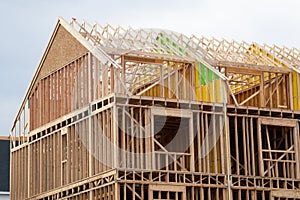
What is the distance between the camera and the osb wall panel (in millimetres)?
46934

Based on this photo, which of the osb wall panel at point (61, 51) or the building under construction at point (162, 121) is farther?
the osb wall panel at point (61, 51)

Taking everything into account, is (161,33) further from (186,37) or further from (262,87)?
(262,87)

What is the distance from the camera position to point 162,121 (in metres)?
45.0

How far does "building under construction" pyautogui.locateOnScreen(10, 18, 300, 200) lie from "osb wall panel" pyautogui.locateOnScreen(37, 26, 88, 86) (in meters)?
0.06

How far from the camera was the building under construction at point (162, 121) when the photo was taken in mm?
42250

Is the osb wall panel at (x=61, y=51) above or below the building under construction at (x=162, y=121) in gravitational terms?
above

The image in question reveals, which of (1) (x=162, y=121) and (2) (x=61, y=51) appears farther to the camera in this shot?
(2) (x=61, y=51)

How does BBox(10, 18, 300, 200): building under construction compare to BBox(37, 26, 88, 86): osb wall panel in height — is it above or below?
below

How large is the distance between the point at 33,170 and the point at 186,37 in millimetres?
12047

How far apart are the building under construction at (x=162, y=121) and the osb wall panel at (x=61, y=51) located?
59 mm

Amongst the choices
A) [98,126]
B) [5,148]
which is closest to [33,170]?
[98,126]

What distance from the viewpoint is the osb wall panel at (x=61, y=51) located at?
154ft

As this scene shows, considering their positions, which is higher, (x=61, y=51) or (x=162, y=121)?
(x=61, y=51)

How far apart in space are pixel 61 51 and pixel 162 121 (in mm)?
7880
